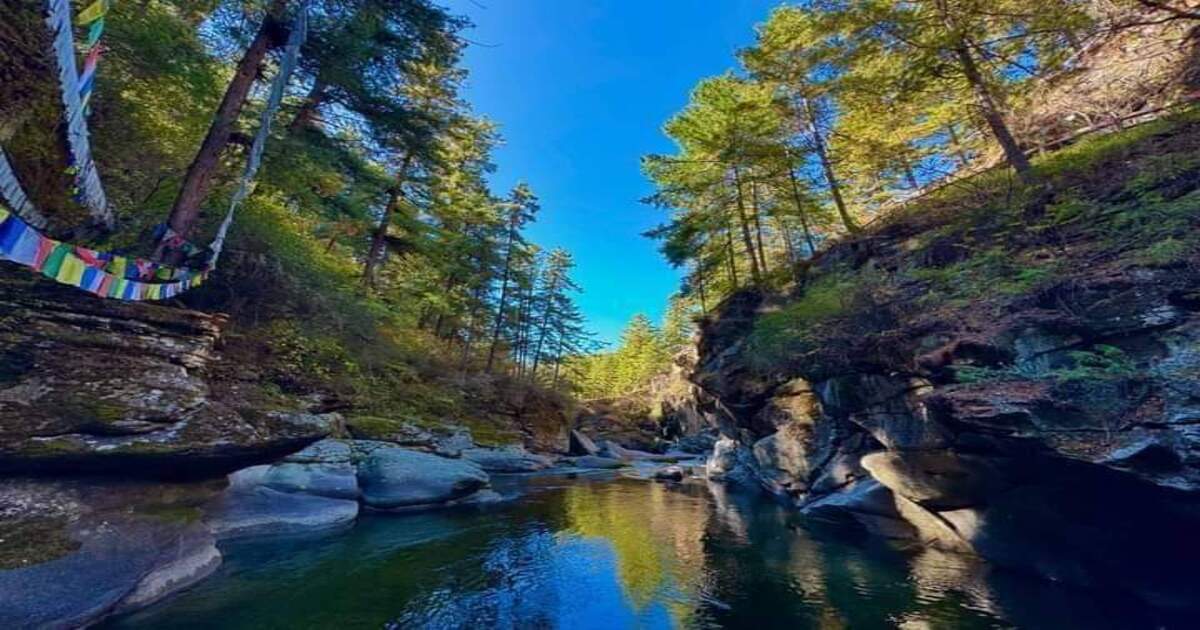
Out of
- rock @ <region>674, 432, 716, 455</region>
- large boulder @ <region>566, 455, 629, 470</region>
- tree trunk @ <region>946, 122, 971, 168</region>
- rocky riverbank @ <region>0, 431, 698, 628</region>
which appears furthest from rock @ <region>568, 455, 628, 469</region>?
tree trunk @ <region>946, 122, 971, 168</region>

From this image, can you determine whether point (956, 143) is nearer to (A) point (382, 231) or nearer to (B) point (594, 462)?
(A) point (382, 231)

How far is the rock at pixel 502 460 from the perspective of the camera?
63.7 feet

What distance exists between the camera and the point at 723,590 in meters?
7.10

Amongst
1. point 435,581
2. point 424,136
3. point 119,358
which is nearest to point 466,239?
point 424,136

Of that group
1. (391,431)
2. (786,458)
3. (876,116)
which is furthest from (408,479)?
(876,116)

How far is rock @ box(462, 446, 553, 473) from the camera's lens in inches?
764

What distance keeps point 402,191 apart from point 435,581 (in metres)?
17.2

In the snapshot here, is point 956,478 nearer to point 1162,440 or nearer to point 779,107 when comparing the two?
point 1162,440

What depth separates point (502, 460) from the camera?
20.0m

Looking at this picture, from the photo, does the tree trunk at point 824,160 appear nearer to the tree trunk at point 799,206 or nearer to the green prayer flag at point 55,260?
the tree trunk at point 799,206

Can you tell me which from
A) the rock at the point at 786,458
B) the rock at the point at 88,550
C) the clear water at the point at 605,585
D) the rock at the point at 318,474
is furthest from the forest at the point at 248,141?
the rock at the point at 786,458

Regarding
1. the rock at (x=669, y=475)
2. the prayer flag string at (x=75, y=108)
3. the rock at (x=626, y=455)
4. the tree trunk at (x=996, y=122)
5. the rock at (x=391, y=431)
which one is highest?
the tree trunk at (x=996, y=122)

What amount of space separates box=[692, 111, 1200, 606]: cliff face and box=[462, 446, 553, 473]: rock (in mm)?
11881

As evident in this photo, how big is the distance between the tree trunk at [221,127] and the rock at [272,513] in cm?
524
